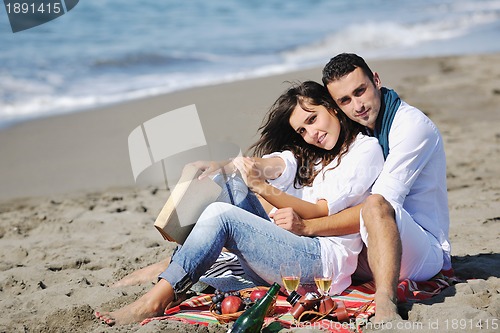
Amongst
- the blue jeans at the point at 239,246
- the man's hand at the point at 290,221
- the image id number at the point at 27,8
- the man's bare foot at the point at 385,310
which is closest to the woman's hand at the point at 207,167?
the blue jeans at the point at 239,246

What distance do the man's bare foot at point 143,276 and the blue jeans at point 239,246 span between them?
0.70 meters

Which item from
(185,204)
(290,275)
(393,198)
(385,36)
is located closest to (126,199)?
(185,204)

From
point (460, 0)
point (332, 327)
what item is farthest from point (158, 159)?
point (460, 0)

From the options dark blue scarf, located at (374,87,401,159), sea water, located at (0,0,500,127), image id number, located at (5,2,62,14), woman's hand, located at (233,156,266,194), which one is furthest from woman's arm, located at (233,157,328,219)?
image id number, located at (5,2,62,14)

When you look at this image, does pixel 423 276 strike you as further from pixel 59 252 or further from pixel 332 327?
pixel 59 252

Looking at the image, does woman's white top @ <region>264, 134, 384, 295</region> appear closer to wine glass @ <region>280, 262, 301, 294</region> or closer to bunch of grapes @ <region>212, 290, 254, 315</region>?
wine glass @ <region>280, 262, 301, 294</region>

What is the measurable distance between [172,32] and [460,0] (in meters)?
8.24

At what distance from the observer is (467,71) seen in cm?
1041

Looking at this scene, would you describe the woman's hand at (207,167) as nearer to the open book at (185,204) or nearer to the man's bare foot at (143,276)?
the open book at (185,204)

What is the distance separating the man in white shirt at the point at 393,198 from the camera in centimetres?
361
